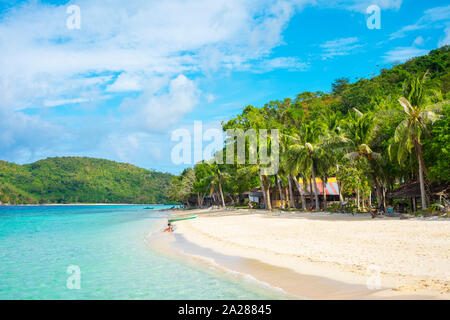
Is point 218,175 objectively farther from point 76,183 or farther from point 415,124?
point 76,183

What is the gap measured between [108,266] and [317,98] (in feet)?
225

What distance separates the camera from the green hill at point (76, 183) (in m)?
141

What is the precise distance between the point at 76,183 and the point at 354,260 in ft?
519

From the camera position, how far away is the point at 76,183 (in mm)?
153250

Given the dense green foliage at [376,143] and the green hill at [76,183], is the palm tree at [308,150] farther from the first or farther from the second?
the green hill at [76,183]

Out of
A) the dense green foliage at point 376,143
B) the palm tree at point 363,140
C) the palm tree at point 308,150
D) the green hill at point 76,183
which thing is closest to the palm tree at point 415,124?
the dense green foliage at point 376,143

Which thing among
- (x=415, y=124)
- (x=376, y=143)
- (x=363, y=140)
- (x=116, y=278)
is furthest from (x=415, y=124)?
(x=116, y=278)

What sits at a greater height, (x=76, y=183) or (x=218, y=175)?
(x=76, y=183)

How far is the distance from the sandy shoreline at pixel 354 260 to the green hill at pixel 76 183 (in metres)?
146

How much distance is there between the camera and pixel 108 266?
13.1 meters

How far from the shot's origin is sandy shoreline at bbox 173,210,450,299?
7328 millimetres

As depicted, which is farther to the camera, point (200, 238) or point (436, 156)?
point (436, 156)
